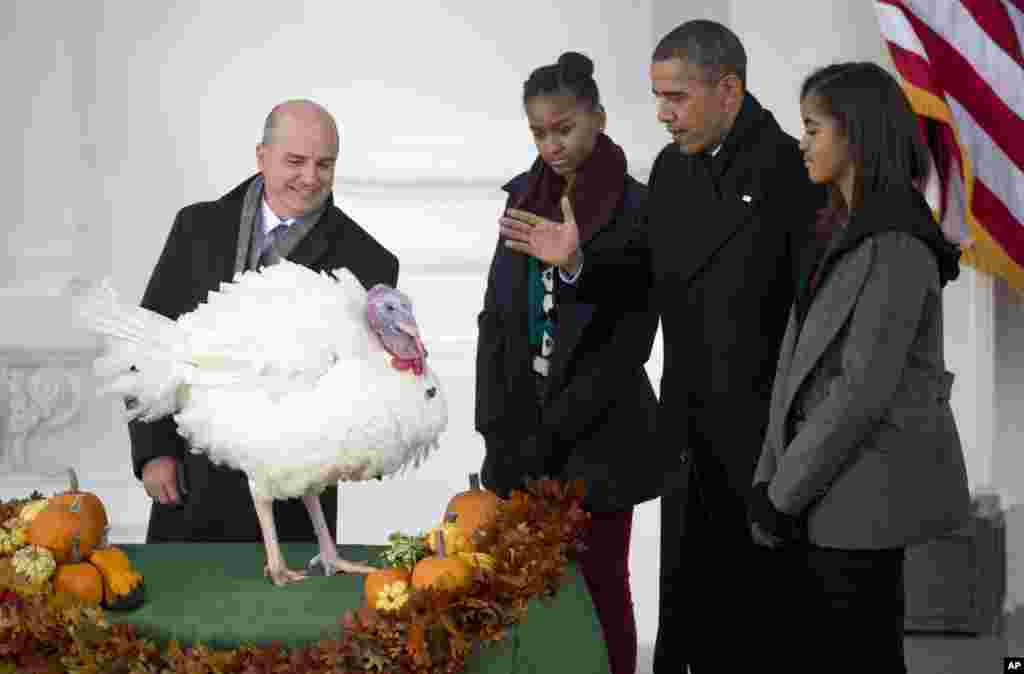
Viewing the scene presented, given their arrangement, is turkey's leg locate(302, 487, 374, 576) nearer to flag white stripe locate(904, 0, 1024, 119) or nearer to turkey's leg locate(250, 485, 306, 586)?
turkey's leg locate(250, 485, 306, 586)

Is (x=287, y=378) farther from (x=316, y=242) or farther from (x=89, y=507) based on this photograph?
(x=316, y=242)

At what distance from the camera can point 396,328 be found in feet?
8.53

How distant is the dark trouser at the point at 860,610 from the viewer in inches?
102

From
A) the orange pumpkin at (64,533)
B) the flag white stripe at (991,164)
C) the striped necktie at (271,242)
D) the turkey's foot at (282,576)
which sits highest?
the flag white stripe at (991,164)

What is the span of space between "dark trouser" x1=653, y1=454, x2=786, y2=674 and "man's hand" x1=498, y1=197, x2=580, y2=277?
0.50 metres

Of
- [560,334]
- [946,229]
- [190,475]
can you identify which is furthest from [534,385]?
[946,229]

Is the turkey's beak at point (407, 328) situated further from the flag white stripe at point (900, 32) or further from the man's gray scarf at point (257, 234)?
the flag white stripe at point (900, 32)

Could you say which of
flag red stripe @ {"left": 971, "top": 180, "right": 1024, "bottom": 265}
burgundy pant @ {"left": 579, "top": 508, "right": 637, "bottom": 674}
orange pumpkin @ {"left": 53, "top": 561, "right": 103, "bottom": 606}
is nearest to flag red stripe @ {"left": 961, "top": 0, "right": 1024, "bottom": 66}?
flag red stripe @ {"left": 971, "top": 180, "right": 1024, "bottom": 265}

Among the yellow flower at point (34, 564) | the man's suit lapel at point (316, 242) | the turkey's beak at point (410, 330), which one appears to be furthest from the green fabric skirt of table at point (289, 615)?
the man's suit lapel at point (316, 242)

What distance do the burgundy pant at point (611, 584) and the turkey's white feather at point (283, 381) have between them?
24.4 inches

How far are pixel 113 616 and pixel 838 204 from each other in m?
1.46

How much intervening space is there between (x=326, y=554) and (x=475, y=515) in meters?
0.30

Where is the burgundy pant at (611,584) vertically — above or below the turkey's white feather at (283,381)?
below

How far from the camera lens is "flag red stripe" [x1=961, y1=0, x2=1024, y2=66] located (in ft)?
15.1
